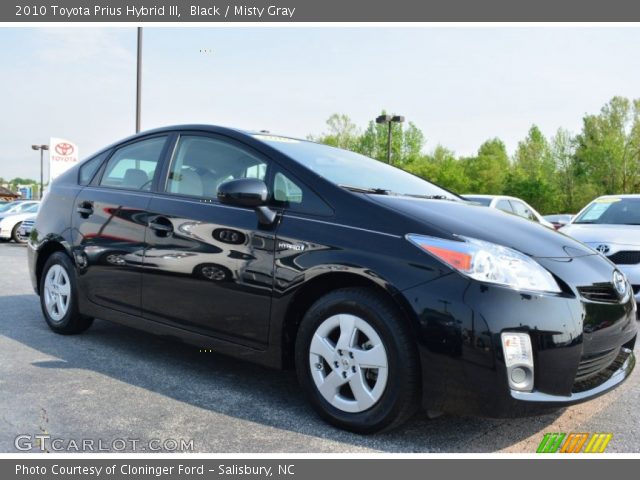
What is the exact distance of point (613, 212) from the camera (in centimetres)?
757

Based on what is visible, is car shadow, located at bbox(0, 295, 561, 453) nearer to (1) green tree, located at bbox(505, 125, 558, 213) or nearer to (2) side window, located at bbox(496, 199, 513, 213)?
(2) side window, located at bbox(496, 199, 513, 213)

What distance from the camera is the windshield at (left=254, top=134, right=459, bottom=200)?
134 inches

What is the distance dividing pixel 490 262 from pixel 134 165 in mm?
2686

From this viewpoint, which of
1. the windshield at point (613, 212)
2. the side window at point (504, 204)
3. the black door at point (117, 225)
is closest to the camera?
the black door at point (117, 225)

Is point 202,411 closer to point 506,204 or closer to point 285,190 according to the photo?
point 285,190

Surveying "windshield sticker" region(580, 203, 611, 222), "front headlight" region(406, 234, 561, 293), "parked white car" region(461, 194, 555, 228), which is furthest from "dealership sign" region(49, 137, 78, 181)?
"front headlight" region(406, 234, 561, 293)

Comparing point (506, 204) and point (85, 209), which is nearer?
point (85, 209)

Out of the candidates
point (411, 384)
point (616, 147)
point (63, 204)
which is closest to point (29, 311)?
point (63, 204)

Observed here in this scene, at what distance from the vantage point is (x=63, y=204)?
15.5ft

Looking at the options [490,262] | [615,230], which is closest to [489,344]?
[490,262]

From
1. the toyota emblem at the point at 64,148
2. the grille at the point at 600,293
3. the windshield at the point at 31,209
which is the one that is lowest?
the windshield at the point at 31,209

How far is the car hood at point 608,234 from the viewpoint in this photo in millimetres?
6441

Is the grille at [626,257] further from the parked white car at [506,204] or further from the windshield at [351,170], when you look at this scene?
the parked white car at [506,204]

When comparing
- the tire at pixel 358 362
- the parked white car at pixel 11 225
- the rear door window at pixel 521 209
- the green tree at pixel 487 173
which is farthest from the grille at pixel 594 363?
the green tree at pixel 487 173
